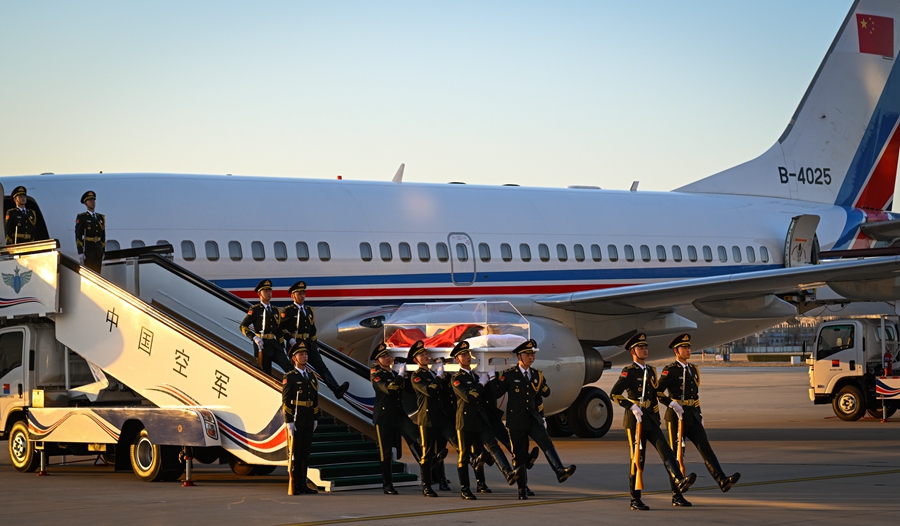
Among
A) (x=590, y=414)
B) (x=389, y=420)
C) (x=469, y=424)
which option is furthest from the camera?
(x=590, y=414)

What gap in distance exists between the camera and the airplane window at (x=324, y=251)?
19.2 meters

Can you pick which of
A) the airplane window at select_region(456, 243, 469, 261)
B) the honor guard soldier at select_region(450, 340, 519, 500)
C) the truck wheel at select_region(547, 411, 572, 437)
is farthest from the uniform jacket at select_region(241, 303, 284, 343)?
the truck wheel at select_region(547, 411, 572, 437)

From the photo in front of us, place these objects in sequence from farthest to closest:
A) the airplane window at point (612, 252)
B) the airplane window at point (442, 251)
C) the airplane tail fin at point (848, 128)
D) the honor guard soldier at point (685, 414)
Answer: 1. the airplane tail fin at point (848, 128)
2. the airplane window at point (612, 252)
3. the airplane window at point (442, 251)
4. the honor guard soldier at point (685, 414)

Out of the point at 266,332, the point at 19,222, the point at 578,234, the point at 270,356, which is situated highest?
the point at 578,234

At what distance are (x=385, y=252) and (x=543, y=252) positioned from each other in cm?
360

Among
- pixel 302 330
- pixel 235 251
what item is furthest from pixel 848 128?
pixel 302 330

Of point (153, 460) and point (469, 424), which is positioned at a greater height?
point (469, 424)

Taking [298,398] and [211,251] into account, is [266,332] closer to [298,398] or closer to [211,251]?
[298,398]

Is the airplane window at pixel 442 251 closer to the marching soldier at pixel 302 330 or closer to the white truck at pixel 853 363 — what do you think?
the marching soldier at pixel 302 330

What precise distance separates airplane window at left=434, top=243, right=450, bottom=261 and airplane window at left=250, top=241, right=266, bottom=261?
3.46m

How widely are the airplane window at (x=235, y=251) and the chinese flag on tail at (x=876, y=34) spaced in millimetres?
17576

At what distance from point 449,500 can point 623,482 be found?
2631 mm

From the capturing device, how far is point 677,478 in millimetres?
11609

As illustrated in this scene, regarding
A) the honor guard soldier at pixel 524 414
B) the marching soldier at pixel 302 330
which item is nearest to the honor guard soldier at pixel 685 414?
the honor guard soldier at pixel 524 414
